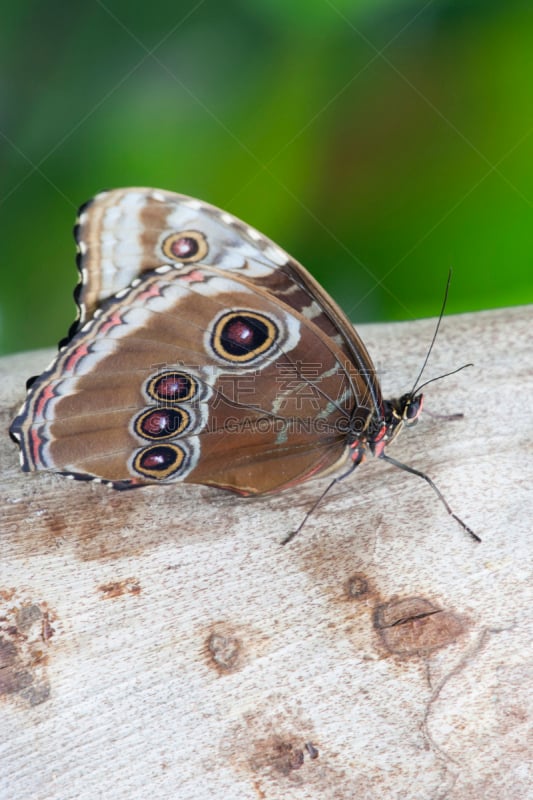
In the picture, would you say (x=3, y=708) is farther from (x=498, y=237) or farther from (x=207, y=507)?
(x=498, y=237)

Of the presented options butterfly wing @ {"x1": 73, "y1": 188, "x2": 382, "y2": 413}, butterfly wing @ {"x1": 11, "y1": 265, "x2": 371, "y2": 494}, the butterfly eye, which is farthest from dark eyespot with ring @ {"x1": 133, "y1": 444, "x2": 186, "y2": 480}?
the butterfly eye

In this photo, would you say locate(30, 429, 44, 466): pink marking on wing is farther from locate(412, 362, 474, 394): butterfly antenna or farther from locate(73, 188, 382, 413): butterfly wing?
locate(412, 362, 474, 394): butterfly antenna

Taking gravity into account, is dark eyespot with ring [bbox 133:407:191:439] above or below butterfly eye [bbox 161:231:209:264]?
below

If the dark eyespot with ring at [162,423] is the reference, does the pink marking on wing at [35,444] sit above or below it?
below

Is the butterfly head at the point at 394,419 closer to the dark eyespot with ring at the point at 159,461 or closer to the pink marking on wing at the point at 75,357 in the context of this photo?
the dark eyespot with ring at the point at 159,461

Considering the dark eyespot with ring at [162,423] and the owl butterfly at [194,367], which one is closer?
the owl butterfly at [194,367]

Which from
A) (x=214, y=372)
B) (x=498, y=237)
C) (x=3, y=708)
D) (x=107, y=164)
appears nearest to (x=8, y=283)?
(x=107, y=164)

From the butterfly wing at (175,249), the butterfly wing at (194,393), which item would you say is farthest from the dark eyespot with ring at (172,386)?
the butterfly wing at (175,249)

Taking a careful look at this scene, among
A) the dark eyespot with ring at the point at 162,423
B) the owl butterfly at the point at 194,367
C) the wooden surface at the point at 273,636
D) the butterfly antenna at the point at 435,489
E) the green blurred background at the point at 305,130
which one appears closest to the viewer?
the wooden surface at the point at 273,636

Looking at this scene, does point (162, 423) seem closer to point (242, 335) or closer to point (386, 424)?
point (242, 335)
